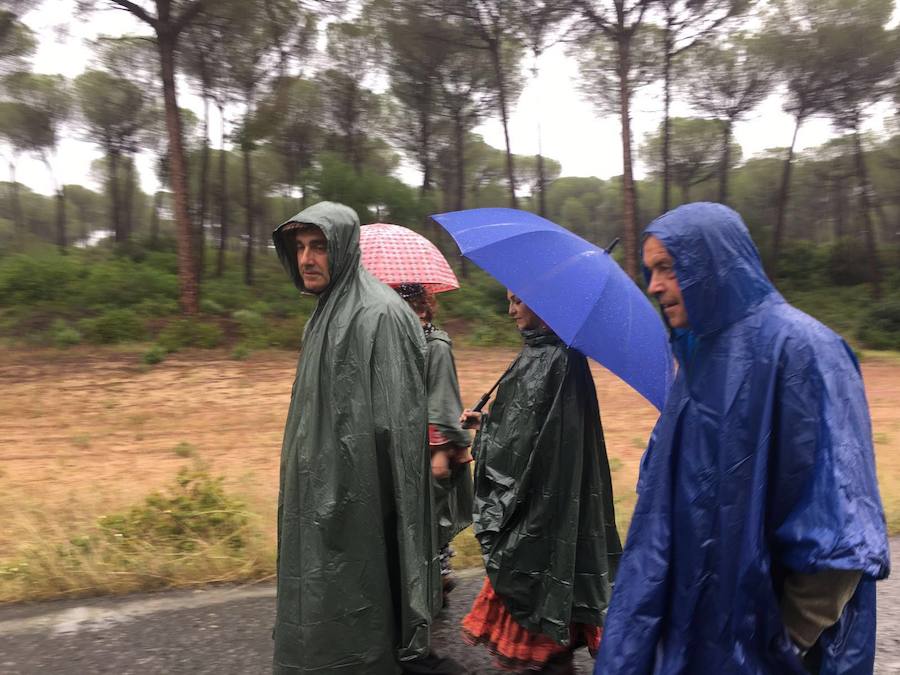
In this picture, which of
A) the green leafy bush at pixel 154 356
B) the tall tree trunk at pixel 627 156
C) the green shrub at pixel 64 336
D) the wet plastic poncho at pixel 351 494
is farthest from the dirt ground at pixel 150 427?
the tall tree trunk at pixel 627 156

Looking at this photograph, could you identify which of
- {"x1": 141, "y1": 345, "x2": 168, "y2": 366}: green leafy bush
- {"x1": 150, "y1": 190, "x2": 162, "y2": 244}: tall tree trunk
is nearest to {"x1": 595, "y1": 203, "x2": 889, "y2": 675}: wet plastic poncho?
{"x1": 141, "y1": 345, "x2": 168, "y2": 366}: green leafy bush

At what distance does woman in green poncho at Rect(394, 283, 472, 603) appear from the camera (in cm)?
310

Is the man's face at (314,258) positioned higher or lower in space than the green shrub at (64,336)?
higher

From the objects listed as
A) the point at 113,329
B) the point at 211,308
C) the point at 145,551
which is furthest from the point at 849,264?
the point at 145,551

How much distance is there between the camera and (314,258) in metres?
2.37

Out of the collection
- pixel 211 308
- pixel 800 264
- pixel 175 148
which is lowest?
pixel 211 308

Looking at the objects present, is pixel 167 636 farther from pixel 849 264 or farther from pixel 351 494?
pixel 849 264

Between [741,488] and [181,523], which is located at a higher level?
[741,488]

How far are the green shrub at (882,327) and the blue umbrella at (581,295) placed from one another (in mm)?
16003

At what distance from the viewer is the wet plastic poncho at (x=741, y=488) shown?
141cm

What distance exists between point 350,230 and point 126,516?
2469mm

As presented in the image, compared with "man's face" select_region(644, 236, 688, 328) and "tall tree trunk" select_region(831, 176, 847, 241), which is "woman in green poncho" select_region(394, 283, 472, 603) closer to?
"man's face" select_region(644, 236, 688, 328)

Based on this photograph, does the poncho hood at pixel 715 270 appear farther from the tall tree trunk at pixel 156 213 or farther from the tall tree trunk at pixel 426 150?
the tall tree trunk at pixel 156 213

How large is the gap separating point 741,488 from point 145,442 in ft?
21.0
